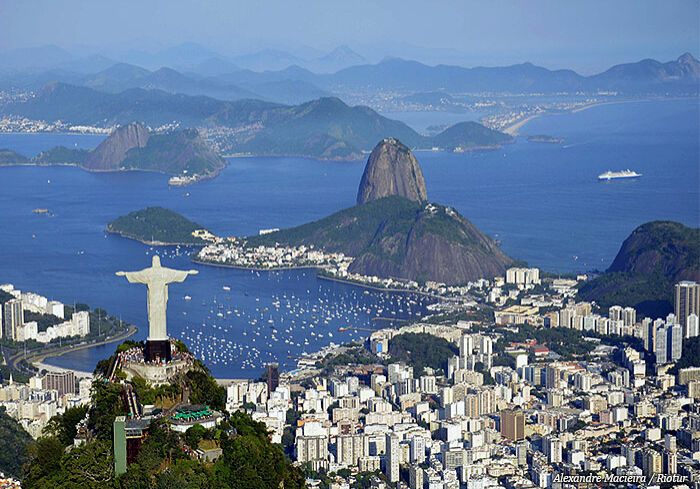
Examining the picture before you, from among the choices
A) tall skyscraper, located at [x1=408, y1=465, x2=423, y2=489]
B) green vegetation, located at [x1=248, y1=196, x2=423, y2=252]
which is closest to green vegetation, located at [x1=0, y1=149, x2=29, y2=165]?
green vegetation, located at [x1=248, y1=196, x2=423, y2=252]

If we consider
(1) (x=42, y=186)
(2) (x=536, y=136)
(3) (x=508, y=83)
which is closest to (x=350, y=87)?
(3) (x=508, y=83)

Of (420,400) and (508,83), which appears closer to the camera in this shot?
(420,400)

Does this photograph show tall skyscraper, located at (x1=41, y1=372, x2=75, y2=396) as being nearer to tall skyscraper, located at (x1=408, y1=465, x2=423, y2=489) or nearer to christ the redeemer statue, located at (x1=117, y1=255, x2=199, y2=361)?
tall skyscraper, located at (x1=408, y1=465, x2=423, y2=489)

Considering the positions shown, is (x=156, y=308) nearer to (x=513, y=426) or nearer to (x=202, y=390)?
(x=202, y=390)

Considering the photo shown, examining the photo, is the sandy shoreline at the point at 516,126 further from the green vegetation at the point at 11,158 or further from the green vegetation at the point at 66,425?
the green vegetation at the point at 66,425

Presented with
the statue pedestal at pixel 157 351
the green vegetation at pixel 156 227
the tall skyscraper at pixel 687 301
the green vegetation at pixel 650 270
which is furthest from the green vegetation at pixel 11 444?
the green vegetation at pixel 156 227

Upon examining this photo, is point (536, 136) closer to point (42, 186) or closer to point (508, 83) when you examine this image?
point (42, 186)
